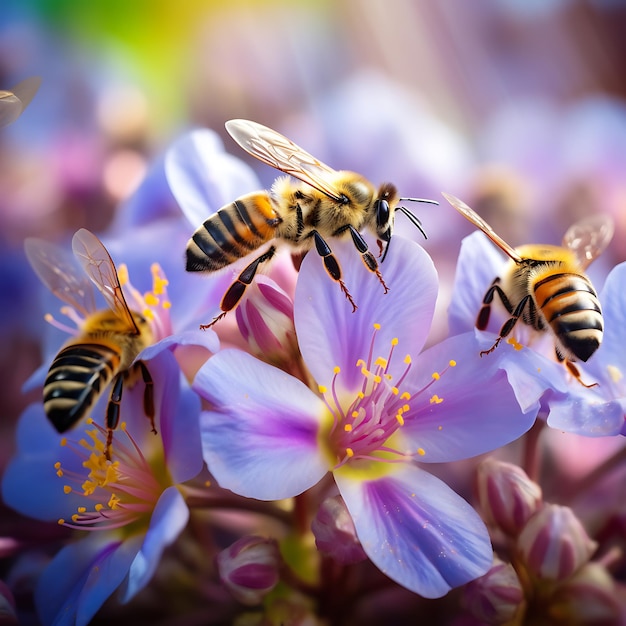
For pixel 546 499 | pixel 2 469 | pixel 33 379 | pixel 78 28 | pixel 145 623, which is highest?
pixel 78 28

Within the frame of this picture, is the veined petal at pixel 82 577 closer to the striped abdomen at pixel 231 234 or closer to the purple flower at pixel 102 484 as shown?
the purple flower at pixel 102 484

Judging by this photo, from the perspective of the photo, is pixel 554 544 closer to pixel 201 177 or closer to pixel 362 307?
pixel 362 307

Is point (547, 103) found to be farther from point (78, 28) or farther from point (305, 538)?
point (305, 538)

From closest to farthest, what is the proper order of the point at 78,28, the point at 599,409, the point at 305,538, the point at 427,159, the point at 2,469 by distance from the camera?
the point at 599,409 < the point at 305,538 < the point at 2,469 < the point at 427,159 < the point at 78,28

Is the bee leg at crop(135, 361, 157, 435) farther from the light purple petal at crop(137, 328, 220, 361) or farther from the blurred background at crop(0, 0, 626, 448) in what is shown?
the blurred background at crop(0, 0, 626, 448)

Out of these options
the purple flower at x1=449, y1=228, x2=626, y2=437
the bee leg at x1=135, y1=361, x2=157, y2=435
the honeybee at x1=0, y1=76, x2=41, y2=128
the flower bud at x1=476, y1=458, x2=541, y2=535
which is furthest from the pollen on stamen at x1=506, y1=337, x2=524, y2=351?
the honeybee at x1=0, y1=76, x2=41, y2=128

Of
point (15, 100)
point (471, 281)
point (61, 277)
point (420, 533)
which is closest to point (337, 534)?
point (420, 533)

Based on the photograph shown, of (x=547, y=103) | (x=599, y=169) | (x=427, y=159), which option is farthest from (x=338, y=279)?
(x=547, y=103)

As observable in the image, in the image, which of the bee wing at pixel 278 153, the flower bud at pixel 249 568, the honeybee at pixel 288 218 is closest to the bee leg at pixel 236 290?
the honeybee at pixel 288 218
